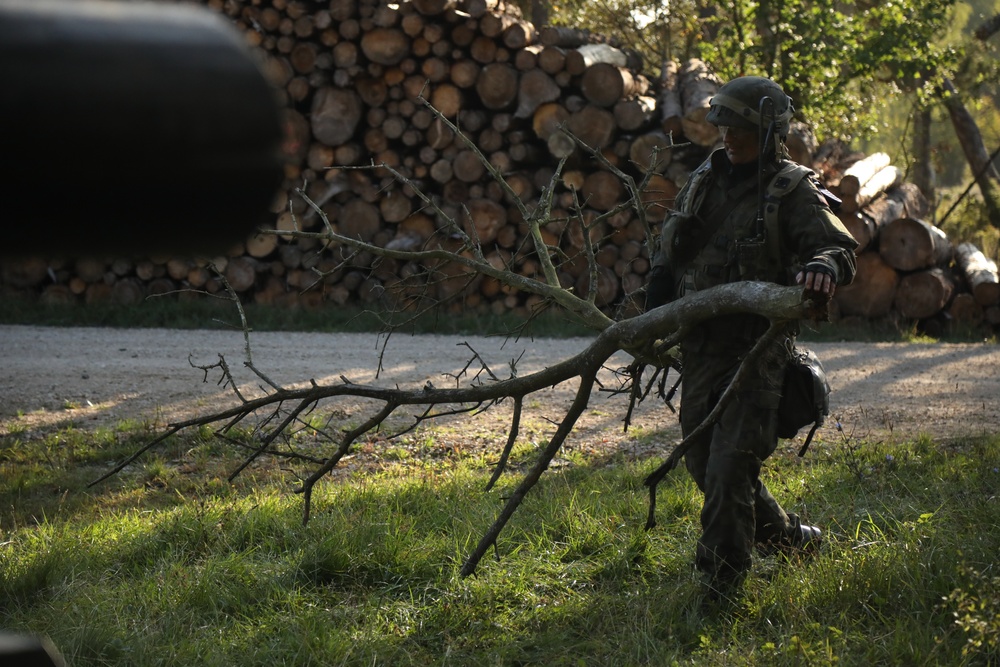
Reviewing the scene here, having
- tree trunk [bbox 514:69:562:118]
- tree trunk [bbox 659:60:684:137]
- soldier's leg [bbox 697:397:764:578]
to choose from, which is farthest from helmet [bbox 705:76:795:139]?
tree trunk [bbox 514:69:562:118]

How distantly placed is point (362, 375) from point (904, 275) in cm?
520

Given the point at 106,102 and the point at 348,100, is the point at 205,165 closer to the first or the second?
the point at 106,102

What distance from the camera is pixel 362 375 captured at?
7535 mm

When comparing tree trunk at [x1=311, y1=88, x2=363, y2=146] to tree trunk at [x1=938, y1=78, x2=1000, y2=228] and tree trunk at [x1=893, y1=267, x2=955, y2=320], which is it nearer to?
tree trunk at [x1=893, y1=267, x2=955, y2=320]

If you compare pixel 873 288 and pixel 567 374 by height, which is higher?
pixel 873 288

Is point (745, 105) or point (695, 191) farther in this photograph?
point (695, 191)

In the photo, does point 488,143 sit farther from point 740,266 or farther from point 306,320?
point 740,266


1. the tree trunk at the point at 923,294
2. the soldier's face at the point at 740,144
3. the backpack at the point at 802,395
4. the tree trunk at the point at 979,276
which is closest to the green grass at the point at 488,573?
the backpack at the point at 802,395

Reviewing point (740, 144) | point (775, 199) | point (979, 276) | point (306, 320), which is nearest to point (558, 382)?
point (775, 199)

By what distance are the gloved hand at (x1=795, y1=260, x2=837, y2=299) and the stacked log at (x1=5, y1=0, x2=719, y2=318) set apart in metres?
6.38

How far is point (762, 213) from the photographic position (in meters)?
3.51

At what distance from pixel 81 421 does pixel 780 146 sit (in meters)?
4.54

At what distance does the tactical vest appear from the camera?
3.51 meters

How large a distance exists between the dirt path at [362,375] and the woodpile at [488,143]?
3.52 ft
